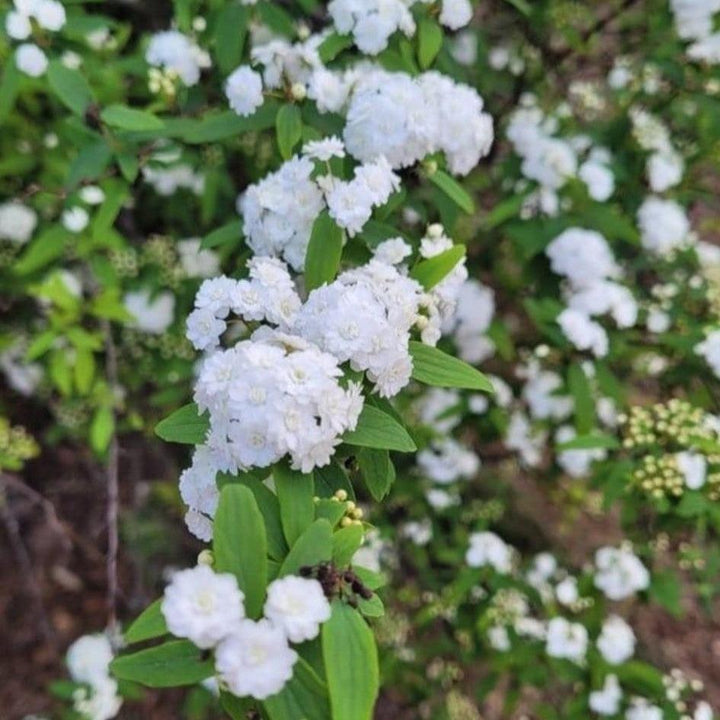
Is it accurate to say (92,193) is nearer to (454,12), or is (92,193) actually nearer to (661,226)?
(454,12)

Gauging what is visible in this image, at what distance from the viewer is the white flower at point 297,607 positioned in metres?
1.36

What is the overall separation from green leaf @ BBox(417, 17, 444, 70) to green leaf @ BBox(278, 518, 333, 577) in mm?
1573

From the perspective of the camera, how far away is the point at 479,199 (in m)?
4.58

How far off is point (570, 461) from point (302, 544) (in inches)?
108

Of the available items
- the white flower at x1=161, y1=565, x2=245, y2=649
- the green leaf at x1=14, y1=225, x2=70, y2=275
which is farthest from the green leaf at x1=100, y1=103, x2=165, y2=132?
the white flower at x1=161, y1=565, x2=245, y2=649

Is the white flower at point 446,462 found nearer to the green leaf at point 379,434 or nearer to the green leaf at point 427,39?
the green leaf at point 427,39

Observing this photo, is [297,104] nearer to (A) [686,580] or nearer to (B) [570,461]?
(B) [570,461]

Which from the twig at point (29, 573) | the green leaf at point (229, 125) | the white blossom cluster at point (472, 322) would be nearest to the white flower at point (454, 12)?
the green leaf at point (229, 125)

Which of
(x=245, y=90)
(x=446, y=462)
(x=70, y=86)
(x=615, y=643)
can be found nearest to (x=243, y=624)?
(x=245, y=90)

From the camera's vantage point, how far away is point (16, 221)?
3.40 metres

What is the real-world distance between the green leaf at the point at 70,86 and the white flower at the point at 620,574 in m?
2.46

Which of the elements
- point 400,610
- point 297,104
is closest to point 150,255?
point 297,104

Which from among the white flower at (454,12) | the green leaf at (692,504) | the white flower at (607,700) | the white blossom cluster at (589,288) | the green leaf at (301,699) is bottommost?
the white flower at (607,700)

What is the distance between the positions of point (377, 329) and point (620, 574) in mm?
2013
